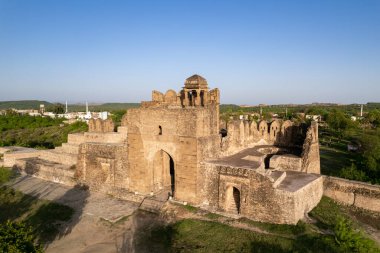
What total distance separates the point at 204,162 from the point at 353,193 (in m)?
6.14

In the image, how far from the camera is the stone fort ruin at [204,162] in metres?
10.8

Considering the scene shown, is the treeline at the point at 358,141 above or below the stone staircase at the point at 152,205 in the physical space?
above

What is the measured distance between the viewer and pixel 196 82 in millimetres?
13789

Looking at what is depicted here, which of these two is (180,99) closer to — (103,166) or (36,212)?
(103,166)

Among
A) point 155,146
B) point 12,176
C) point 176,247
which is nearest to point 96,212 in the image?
point 155,146

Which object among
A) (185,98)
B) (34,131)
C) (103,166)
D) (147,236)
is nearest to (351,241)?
(147,236)

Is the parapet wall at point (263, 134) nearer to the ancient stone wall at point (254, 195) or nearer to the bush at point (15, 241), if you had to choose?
the ancient stone wall at point (254, 195)

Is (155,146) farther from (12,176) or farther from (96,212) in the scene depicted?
(12,176)

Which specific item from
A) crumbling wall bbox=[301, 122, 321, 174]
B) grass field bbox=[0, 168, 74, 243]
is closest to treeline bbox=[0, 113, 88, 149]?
grass field bbox=[0, 168, 74, 243]

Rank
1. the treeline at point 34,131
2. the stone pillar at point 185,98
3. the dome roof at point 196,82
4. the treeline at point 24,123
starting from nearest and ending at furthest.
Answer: the dome roof at point 196,82
the stone pillar at point 185,98
the treeline at point 34,131
the treeline at point 24,123

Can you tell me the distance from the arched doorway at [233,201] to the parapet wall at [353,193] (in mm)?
3962

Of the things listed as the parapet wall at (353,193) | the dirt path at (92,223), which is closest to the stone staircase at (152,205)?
the dirt path at (92,223)

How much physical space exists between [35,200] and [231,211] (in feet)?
31.2

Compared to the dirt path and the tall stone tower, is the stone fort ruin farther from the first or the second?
the dirt path
